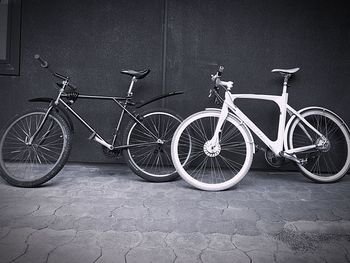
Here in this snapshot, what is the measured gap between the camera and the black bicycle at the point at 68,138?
11.9 feet

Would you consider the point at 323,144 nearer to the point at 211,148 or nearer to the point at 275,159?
the point at 275,159

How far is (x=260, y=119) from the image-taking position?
4.54 meters

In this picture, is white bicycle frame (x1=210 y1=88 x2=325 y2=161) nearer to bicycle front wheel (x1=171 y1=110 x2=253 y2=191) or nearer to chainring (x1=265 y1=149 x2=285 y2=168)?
chainring (x1=265 y1=149 x2=285 y2=168)

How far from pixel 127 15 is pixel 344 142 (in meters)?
3.53

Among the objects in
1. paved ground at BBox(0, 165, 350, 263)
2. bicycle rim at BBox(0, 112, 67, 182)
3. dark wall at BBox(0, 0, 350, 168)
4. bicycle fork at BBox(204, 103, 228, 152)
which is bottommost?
paved ground at BBox(0, 165, 350, 263)

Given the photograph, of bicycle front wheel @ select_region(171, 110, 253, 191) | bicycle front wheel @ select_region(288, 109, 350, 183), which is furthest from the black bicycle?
bicycle front wheel @ select_region(288, 109, 350, 183)

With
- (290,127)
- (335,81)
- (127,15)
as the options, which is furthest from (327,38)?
(127,15)

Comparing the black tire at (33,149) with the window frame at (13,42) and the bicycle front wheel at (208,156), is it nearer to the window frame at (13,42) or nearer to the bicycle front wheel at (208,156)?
the window frame at (13,42)

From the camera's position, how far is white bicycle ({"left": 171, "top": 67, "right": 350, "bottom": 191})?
3699mm

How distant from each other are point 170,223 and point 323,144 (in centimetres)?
240

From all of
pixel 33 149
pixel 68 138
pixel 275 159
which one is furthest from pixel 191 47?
pixel 33 149

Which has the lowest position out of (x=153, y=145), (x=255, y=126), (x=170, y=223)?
(x=170, y=223)

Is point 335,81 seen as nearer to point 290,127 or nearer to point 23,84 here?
point 290,127

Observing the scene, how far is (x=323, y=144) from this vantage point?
4.00 metres
